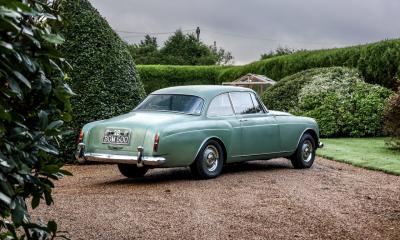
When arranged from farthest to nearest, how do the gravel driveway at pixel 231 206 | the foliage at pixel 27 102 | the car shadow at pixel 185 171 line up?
the car shadow at pixel 185 171 < the gravel driveway at pixel 231 206 < the foliage at pixel 27 102

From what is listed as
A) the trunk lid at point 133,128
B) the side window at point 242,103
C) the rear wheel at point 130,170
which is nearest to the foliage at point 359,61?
the side window at point 242,103

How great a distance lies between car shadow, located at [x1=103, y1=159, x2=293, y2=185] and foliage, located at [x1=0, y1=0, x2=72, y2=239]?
6664mm

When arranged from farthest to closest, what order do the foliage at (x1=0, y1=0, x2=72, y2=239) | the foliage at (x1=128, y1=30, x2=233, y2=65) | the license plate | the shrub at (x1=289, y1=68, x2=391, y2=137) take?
the foliage at (x1=128, y1=30, x2=233, y2=65)
the shrub at (x1=289, y1=68, x2=391, y2=137)
the license plate
the foliage at (x1=0, y1=0, x2=72, y2=239)

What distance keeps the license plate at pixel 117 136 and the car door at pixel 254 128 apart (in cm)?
214

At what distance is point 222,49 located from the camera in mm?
64375

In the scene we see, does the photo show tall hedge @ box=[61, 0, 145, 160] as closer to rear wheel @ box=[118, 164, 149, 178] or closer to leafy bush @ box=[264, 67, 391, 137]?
rear wheel @ box=[118, 164, 149, 178]

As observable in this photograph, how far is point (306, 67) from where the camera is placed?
25062 millimetres

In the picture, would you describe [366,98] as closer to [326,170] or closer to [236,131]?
[326,170]

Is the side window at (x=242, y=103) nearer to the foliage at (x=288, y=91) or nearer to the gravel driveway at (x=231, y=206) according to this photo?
the gravel driveway at (x=231, y=206)

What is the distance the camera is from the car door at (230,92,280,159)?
36.3 ft

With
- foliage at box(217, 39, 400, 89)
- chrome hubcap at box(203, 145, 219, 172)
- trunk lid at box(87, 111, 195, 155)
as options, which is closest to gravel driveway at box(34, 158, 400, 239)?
chrome hubcap at box(203, 145, 219, 172)

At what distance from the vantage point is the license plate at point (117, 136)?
382 inches

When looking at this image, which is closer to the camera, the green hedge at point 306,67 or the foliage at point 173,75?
the green hedge at point 306,67

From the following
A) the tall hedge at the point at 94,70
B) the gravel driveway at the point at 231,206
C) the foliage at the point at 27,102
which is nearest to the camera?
the foliage at the point at 27,102
